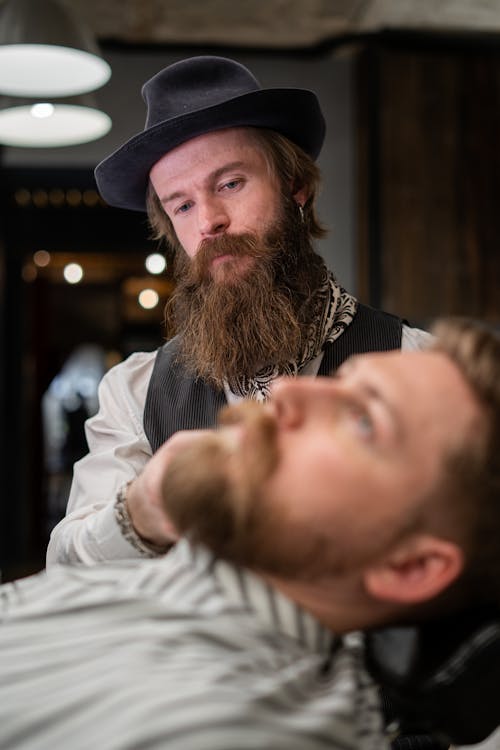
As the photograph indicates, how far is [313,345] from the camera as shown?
76.7 inches

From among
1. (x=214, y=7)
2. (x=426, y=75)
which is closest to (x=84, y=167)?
(x=214, y=7)

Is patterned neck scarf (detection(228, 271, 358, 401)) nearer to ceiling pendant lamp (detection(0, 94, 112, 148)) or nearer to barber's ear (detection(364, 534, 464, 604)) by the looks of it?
barber's ear (detection(364, 534, 464, 604))

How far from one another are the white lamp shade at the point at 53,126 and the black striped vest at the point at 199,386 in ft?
4.70

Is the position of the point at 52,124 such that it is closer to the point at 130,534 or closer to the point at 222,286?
the point at 222,286

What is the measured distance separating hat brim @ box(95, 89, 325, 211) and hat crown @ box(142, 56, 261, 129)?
7cm

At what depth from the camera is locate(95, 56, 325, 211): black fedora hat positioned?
74.6 inches

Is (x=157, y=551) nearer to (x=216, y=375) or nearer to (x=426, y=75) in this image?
(x=216, y=375)

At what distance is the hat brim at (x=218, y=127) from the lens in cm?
189

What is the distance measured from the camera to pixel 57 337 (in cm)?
867

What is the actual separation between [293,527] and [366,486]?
94mm

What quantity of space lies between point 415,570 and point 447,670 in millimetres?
118

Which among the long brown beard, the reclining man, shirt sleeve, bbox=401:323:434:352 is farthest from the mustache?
the reclining man

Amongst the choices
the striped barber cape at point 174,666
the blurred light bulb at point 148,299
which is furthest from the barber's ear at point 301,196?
the blurred light bulb at point 148,299

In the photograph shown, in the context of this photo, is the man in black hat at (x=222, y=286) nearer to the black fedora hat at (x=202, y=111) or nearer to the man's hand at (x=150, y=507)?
the black fedora hat at (x=202, y=111)
